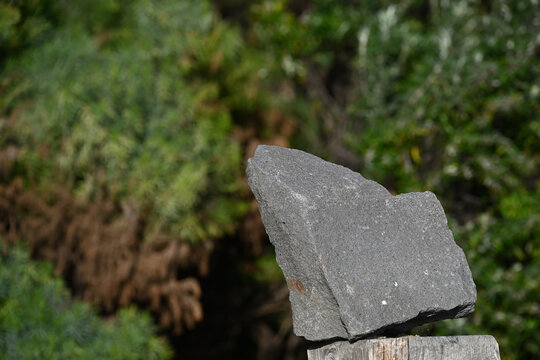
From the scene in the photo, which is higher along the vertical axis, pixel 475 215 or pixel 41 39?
pixel 41 39

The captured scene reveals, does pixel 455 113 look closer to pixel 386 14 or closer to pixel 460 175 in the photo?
pixel 460 175

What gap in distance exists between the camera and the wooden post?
6.98 feet

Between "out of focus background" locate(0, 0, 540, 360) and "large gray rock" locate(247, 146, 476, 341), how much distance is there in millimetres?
2255

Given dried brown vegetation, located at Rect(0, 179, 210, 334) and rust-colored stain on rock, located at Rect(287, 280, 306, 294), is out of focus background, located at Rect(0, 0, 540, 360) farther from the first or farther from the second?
rust-colored stain on rock, located at Rect(287, 280, 306, 294)

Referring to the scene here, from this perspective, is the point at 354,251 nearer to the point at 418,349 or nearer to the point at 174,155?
the point at 418,349

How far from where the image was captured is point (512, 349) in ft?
15.5

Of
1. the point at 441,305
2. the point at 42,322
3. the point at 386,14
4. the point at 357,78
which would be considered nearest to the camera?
the point at 441,305

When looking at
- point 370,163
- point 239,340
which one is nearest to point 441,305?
point 370,163

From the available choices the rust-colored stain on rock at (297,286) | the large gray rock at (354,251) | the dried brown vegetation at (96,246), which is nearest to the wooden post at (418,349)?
the large gray rock at (354,251)

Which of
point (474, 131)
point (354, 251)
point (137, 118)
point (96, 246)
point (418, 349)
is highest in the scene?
point (354, 251)

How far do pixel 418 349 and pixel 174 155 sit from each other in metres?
3.08

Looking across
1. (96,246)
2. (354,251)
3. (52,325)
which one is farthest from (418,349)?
(96,246)

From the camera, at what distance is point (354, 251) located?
2.15 m

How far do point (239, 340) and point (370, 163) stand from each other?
2.56m
